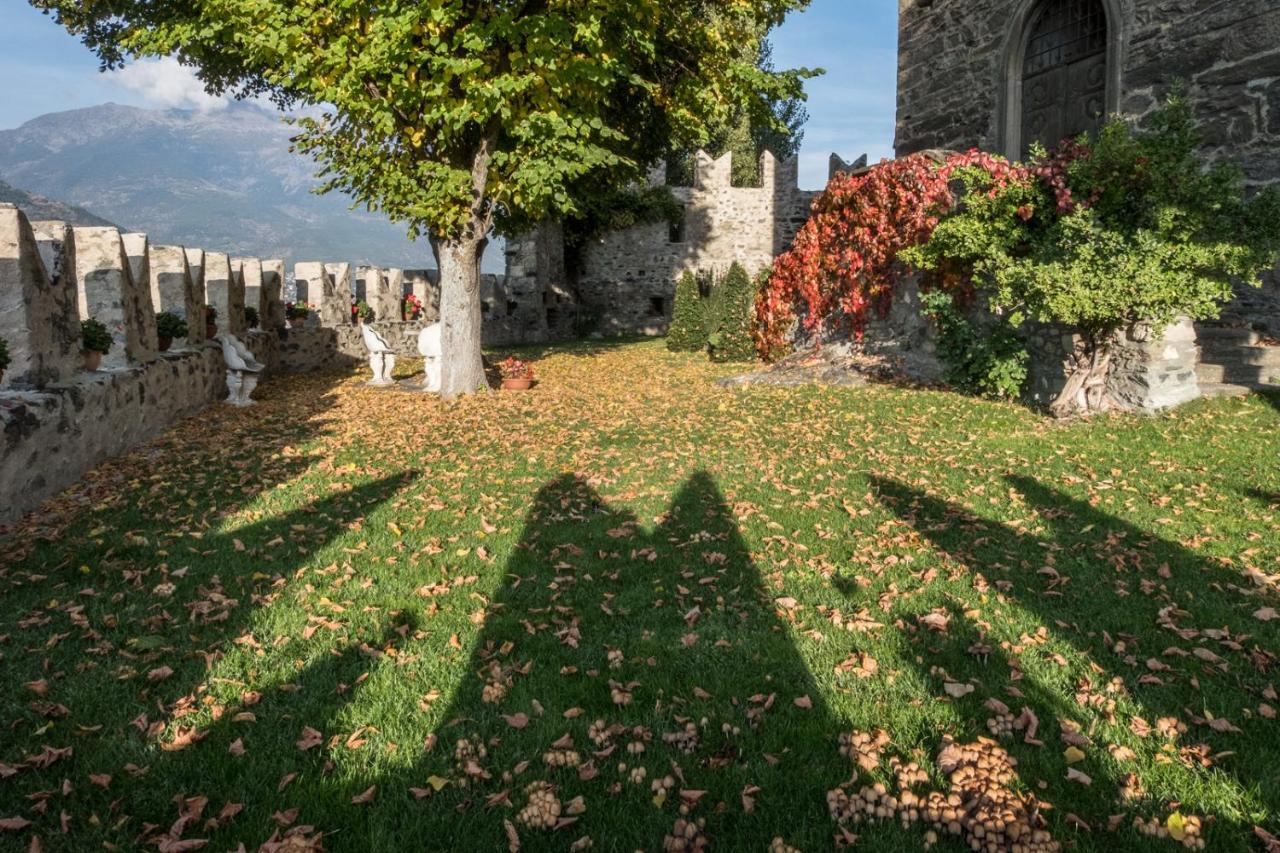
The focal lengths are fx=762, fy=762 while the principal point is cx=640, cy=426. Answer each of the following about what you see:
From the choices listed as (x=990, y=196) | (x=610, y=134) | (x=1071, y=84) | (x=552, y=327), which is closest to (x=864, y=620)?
(x=990, y=196)

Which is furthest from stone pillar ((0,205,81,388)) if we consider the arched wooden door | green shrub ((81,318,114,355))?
the arched wooden door

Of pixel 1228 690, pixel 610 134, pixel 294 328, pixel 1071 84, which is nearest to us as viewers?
pixel 1228 690

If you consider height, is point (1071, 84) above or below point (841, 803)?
above

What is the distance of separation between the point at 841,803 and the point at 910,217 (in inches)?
453

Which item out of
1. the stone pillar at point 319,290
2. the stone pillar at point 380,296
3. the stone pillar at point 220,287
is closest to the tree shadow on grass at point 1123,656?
the stone pillar at point 220,287

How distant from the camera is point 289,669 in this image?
12.3ft

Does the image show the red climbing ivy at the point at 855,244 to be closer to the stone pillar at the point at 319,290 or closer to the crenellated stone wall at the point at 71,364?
the stone pillar at the point at 319,290

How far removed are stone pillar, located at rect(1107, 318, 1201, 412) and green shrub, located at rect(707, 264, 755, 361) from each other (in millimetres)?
9392

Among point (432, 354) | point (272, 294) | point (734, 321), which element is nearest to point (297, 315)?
point (272, 294)

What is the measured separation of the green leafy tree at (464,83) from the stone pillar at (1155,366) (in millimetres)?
7665

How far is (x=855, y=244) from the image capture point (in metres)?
14.2

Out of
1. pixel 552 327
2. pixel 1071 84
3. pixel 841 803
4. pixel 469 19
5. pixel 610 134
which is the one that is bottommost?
pixel 841 803

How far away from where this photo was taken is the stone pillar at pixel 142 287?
9641mm

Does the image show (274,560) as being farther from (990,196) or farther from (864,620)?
(990,196)
